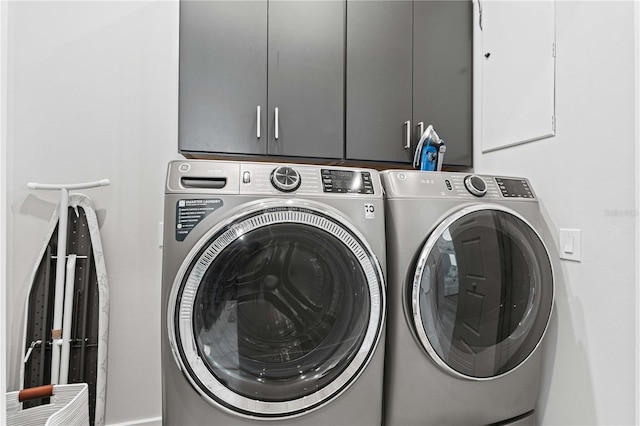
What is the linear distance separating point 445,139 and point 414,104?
0.24 meters

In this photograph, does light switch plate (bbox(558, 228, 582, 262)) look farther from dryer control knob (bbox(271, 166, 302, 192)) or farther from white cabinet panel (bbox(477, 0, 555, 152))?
dryer control knob (bbox(271, 166, 302, 192))

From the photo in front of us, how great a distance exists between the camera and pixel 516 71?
145 centimetres

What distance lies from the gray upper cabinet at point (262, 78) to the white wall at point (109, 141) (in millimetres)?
318

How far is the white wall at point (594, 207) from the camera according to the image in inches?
41.0

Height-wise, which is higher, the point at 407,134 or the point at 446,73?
the point at 446,73

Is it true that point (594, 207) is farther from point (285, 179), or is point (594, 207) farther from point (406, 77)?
point (285, 179)

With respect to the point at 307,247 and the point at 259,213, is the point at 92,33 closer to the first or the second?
the point at 259,213

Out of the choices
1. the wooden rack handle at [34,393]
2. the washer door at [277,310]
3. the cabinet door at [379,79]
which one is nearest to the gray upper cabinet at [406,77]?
the cabinet door at [379,79]

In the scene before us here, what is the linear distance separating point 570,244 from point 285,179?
1058 millimetres

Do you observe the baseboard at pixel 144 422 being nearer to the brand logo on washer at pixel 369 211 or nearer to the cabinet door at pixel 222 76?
the cabinet door at pixel 222 76

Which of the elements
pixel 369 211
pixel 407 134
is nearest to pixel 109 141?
pixel 369 211

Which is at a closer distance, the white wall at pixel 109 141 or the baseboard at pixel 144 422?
the white wall at pixel 109 141

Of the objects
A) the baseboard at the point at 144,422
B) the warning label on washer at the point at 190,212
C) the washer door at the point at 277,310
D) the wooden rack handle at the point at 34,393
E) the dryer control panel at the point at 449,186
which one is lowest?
the baseboard at the point at 144,422

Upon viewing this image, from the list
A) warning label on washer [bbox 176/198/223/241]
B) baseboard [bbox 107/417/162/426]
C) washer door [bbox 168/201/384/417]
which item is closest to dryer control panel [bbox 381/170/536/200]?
washer door [bbox 168/201/384/417]
